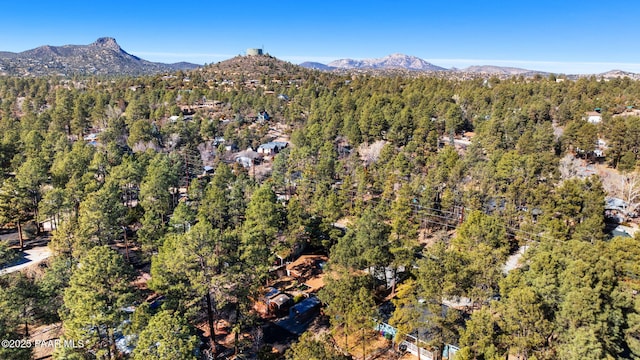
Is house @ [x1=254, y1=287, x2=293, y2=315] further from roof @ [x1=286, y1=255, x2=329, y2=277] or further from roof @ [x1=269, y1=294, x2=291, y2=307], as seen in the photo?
roof @ [x1=286, y1=255, x2=329, y2=277]

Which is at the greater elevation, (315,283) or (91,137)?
(91,137)

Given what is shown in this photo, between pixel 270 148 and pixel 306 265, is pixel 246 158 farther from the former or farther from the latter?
pixel 306 265

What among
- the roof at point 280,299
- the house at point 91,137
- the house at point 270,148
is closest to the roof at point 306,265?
the roof at point 280,299

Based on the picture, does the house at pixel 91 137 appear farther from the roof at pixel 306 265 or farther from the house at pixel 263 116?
the roof at pixel 306 265

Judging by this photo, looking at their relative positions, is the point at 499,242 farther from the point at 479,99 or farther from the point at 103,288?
the point at 479,99

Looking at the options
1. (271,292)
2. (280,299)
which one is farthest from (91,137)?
(280,299)

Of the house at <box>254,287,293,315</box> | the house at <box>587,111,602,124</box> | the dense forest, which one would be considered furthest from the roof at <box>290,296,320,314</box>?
the house at <box>587,111,602,124</box>
